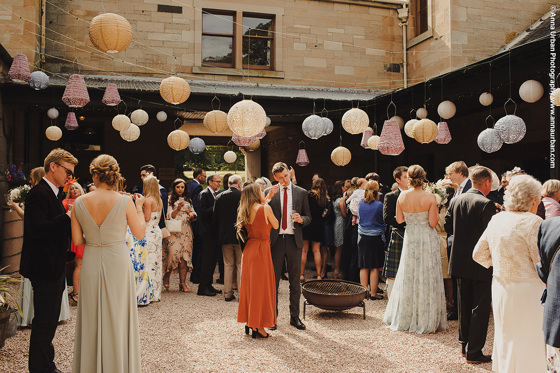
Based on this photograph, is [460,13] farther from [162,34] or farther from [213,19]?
[162,34]

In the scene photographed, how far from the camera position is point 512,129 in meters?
6.10

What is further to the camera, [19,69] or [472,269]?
[19,69]

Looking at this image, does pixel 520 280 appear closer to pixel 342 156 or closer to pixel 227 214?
pixel 227 214

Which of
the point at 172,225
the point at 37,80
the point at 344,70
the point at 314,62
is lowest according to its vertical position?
the point at 172,225

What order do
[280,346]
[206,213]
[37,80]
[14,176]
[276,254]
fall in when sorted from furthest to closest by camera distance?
[14,176] → [37,80] → [206,213] → [276,254] → [280,346]

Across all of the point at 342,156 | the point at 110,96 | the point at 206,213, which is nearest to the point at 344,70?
the point at 342,156

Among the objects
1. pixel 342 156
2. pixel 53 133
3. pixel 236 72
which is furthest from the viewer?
pixel 236 72

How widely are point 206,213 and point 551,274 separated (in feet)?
16.8

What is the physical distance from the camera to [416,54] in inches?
522

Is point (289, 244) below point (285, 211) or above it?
below

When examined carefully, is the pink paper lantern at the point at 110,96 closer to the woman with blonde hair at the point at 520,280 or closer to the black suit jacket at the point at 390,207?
the black suit jacket at the point at 390,207

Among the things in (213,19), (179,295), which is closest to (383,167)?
(213,19)

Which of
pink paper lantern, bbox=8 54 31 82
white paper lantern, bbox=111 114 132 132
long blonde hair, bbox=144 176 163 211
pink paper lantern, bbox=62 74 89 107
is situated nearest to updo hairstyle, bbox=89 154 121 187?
long blonde hair, bbox=144 176 163 211

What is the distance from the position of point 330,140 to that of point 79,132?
7882 millimetres
